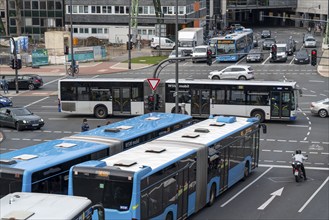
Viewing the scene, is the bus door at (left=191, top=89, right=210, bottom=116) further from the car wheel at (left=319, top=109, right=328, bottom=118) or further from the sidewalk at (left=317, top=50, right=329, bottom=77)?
the sidewalk at (left=317, top=50, right=329, bottom=77)

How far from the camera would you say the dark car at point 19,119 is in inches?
1586

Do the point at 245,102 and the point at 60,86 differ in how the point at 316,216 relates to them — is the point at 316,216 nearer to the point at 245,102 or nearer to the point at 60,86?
the point at 245,102

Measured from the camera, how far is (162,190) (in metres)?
19.7

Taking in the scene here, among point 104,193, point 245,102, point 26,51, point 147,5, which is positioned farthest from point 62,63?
point 104,193

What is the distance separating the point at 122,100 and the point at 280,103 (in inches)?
408

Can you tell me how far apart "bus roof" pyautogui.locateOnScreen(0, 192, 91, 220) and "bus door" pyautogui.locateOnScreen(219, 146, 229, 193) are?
36.4ft

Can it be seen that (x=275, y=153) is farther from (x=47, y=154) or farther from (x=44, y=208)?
(x=44, y=208)

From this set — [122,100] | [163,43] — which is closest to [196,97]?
[122,100]

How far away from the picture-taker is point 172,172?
20266 millimetres

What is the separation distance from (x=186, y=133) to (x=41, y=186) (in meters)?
6.99

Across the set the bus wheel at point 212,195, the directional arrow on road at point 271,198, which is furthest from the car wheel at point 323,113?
the bus wheel at point 212,195

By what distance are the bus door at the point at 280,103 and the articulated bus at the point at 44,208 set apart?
1111 inches

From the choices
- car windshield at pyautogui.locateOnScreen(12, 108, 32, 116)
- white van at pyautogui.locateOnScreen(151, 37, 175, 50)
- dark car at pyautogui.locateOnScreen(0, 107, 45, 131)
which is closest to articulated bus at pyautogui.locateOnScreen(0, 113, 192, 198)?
dark car at pyautogui.locateOnScreen(0, 107, 45, 131)

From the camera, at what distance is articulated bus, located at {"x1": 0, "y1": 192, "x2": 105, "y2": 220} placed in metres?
13.2
